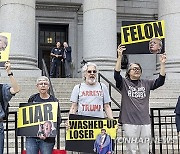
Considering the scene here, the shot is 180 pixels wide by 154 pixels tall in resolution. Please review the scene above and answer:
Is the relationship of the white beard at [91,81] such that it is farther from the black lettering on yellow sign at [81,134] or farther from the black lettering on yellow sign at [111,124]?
the black lettering on yellow sign at [81,134]

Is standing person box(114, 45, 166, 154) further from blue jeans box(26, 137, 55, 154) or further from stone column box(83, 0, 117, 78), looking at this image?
stone column box(83, 0, 117, 78)

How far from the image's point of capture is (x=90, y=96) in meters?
5.75

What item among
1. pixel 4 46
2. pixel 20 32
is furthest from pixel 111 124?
pixel 20 32

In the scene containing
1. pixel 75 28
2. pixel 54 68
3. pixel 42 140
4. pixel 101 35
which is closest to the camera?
pixel 42 140

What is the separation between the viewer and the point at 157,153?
330 inches

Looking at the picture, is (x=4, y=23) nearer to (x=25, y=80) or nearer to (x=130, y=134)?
(x=25, y=80)

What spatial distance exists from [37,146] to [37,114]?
0.49 meters

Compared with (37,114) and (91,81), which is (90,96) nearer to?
(91,81)

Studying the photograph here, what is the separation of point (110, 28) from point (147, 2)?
7.87 m

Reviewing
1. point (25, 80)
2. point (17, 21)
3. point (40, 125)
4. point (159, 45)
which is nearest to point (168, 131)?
point (159, 45)

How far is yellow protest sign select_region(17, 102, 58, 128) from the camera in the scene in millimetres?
5723

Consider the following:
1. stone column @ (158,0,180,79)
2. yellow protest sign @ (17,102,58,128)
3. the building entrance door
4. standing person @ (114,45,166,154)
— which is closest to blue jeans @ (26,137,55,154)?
yellow protest sign @ (17,102,58,128)

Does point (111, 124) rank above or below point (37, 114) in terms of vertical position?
below

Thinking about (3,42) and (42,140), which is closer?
(42,140)
